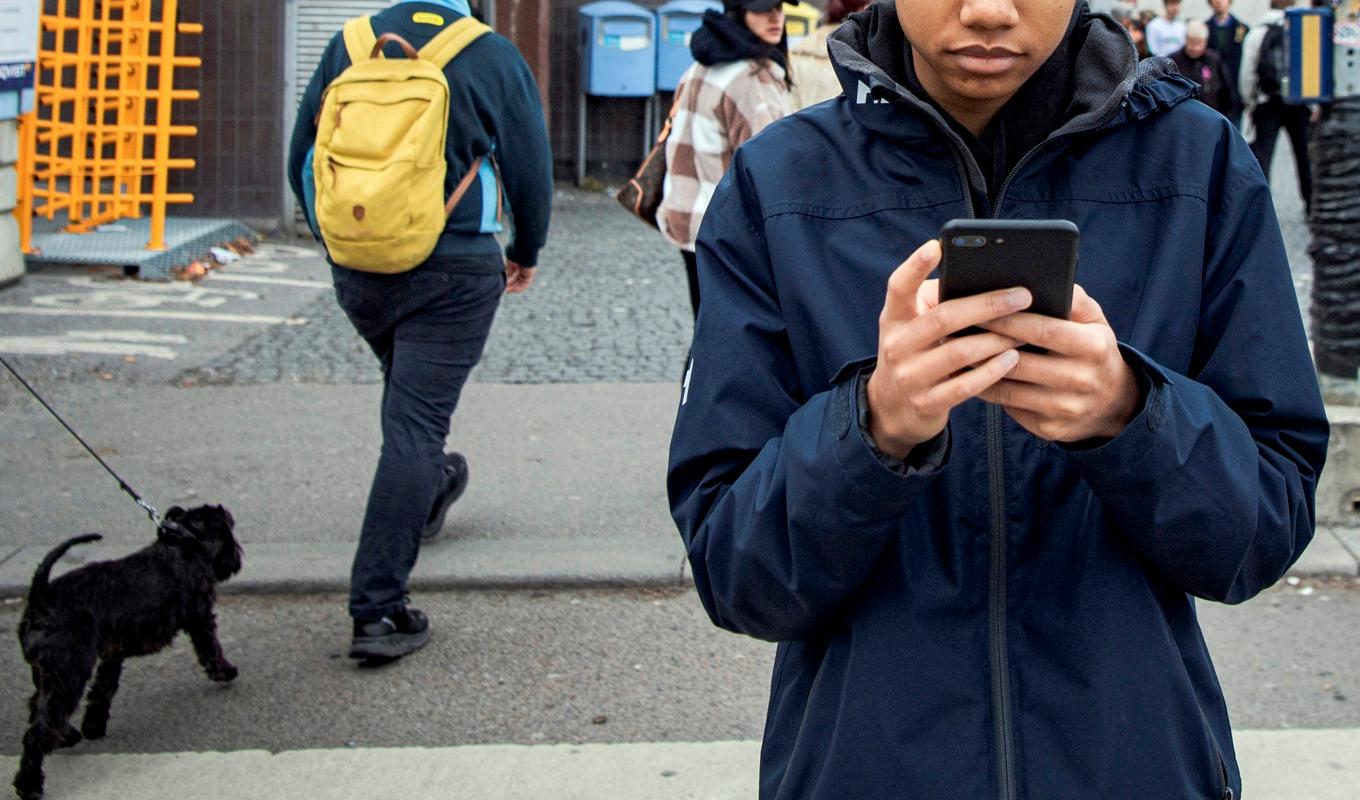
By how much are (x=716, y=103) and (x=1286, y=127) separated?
9.71 meters

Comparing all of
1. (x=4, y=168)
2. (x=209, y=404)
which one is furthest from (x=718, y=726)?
(x=4, y=168)

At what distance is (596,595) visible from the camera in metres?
5.32

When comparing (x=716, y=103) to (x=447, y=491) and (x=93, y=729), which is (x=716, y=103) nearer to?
(x=447, y=491)

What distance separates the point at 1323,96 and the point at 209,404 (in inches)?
198

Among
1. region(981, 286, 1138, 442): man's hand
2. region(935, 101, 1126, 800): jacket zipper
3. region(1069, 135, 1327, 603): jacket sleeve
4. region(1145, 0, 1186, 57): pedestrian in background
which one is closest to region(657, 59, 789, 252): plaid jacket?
region(1069, 135, 1327, 603): jacket sleeve

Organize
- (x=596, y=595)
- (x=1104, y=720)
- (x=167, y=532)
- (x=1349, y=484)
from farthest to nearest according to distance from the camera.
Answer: (x=1349, y=484) < (x=596, y=595) < (x=167, y=532) < (x=1104, y=720)

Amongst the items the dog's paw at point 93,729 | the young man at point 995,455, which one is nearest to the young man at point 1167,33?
the dog's paw at point 93,729

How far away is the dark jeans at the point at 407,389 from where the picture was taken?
15.1ft

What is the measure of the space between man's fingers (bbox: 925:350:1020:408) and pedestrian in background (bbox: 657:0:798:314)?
4.39 meters

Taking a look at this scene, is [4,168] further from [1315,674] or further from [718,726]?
[1315,674]

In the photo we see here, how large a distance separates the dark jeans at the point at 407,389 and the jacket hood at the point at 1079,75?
2.91m

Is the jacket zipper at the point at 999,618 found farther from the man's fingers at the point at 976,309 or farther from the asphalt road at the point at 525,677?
the asphalt road at the point at 525,677

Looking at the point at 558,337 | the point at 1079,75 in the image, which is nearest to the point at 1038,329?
the point at 1079,75

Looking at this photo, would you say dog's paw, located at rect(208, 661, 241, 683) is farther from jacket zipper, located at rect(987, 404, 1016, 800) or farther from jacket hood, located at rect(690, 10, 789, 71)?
jacket zipper, located at rect(987, 404, 1016, 800)
